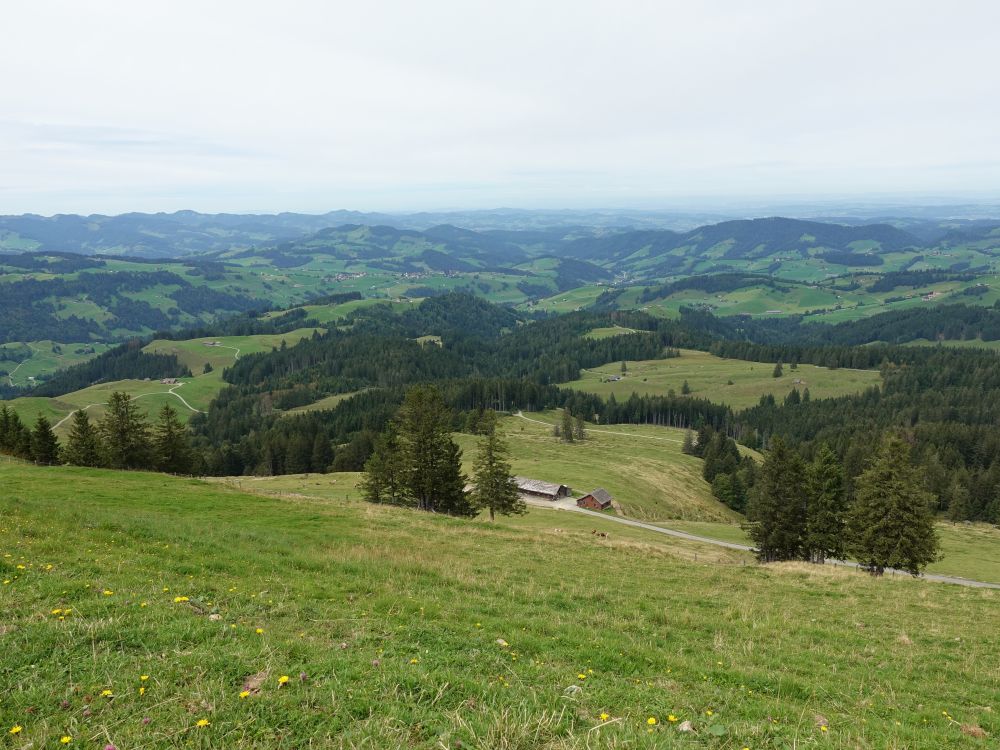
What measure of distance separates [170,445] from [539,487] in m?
56.6

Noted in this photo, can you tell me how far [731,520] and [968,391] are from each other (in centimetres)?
14976

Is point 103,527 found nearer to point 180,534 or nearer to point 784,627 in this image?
point 180,534

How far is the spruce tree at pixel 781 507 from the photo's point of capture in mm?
56156

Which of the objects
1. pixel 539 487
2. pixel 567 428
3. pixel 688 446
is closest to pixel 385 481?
pixel 539 487

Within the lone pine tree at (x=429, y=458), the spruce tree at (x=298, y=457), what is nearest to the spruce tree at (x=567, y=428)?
the spruce tree at (x=298, y=457)

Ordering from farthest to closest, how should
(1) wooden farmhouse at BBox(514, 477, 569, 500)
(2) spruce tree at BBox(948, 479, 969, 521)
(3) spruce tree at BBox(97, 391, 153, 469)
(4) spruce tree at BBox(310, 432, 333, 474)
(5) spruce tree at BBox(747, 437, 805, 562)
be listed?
(4) spruce tree at BBox(310, 432, 333, 474)
(2) spruce tree at BBox(948, 479, 969, 521)
(1) wooden farmhouse at BBox(514, 477, 569, 500)
(3) spruce tree at BBox(97, 391, 153, 469)
(5) spruce tree at BBox(747, 437, 805, 562)

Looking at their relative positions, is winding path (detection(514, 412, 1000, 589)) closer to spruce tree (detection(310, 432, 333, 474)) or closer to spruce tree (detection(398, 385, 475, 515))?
spruce tree (detection(398, 385, 475, 515))

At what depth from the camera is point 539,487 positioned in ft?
305

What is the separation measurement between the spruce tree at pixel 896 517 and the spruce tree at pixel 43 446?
8842cm

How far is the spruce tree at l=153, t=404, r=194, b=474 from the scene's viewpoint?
241ft

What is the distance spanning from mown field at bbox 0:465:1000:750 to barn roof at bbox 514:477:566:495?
207ft

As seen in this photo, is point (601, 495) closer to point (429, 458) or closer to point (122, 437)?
point (429, 458)

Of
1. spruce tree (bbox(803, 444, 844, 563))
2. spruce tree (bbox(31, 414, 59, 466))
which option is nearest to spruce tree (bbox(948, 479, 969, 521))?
spruce tree (bbox(803, 444, 844, 563))

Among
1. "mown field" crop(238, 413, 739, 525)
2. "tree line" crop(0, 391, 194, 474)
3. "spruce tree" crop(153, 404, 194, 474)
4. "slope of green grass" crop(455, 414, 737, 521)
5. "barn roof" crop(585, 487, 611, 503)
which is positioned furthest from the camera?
"slope of green grass" crop(455, 414, 737, 521)
